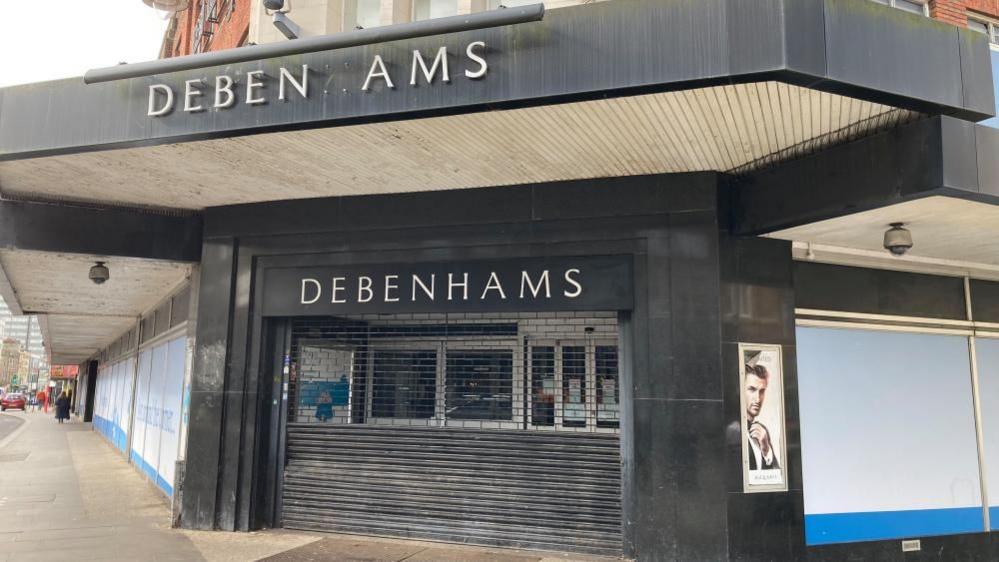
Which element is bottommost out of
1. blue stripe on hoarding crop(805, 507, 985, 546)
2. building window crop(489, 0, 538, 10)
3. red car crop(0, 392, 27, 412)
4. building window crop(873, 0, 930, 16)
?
red car crop(0, 392, 27, 412)

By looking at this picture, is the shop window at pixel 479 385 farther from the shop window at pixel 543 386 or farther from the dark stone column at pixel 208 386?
the dark stone column at pixel 208 386

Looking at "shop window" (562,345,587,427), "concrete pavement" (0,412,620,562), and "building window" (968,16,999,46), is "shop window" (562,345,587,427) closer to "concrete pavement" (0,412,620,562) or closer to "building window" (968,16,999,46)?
"concrete pavement" (0,412,620,562)

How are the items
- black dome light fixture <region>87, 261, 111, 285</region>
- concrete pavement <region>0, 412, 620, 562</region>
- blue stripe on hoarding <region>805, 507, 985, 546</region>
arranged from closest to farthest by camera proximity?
1. blue stripe on hoarding <region>805, 507, 985, 546</region>
2. concrete pavement <region>0, 412, 620, 562</region>
3. black dome light fixture <region>87, 261, 111, 285</region>

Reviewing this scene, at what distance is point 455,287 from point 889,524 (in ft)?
17.6

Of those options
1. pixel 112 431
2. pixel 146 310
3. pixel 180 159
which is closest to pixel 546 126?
pixel 180 159

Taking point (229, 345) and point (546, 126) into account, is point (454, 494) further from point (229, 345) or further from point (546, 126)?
point (546, 126)

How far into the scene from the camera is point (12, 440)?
24.6m

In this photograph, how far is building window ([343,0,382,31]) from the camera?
9305 mm

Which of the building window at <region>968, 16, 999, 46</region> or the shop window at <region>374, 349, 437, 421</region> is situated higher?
the building window at <region>968, 16, 999, 46</region>

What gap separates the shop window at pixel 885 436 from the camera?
7477mm

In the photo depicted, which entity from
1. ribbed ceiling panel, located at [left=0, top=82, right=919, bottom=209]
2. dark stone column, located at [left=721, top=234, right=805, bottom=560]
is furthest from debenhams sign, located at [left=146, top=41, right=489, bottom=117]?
dark stone column, located at [left=721, top=234, right=805, bottom=560]

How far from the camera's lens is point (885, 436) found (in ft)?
25.6

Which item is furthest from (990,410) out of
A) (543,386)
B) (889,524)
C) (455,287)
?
(455,287)

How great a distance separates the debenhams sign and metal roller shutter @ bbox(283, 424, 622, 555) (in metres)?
4.00
